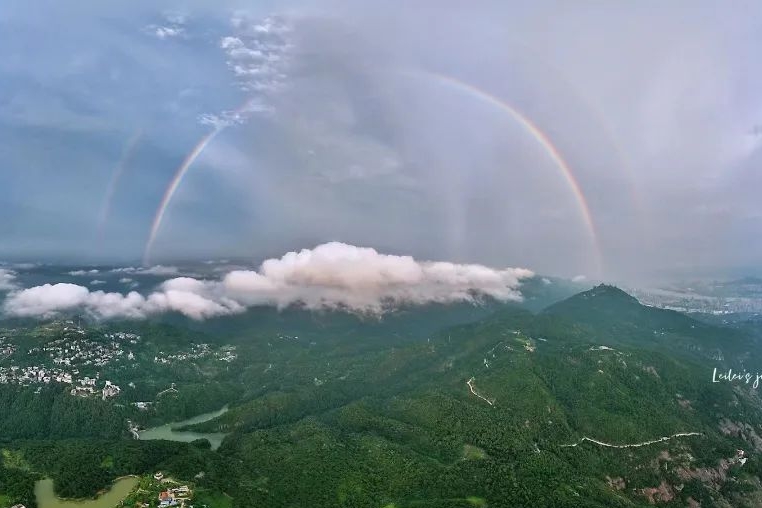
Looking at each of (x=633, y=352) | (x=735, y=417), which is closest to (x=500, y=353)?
(x=633, y=352)

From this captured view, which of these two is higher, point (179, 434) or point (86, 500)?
point (86, 500)

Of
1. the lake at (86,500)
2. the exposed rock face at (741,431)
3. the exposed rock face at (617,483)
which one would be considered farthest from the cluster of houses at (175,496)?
the exposed rock face at (741,431)

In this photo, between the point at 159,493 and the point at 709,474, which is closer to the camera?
the point at 159,493

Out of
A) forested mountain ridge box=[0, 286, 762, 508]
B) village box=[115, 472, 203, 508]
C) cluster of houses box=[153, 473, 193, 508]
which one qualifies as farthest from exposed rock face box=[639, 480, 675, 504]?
cluster of houses box=[153, 473, 193, 508]

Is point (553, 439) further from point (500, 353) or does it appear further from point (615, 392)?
point (500, 353)

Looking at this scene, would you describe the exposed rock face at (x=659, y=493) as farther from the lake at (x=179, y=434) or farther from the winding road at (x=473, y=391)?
the lake at (x=179, y=434)

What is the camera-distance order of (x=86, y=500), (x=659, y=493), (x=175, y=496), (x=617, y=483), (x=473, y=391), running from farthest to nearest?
(x=473, y=391) < (x=659, y=493) < (x=617, y=483) < (x=86, y=500) < (x=175, y=496)

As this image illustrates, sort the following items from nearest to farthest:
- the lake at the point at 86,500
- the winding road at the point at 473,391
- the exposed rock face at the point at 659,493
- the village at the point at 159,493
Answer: the village at the point at 159,493
the lake at the point at 86,500
the exposed rock face at the point at 659,493
the winding road at the point at 473,391

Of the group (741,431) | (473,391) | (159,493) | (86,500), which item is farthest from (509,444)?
(86,500)

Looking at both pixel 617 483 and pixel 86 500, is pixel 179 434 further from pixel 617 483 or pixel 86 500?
pixel 617 483
